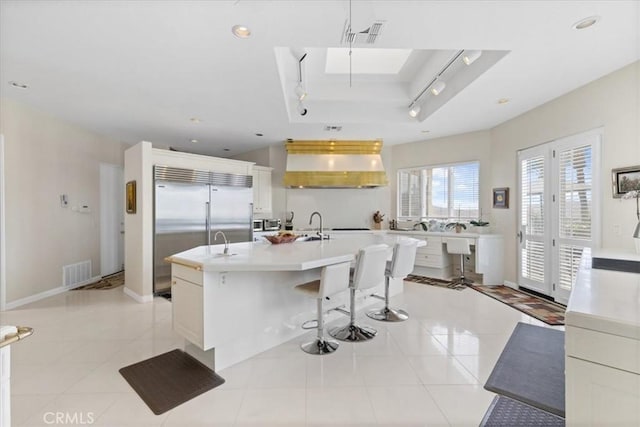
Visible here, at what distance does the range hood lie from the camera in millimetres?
5797

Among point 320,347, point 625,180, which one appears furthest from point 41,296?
point 625,180

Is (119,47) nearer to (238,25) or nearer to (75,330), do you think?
(238,25)

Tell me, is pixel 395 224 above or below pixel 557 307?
above

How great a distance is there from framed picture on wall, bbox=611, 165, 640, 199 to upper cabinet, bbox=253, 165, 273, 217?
17.7ft

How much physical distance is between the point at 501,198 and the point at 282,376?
4.65 metres

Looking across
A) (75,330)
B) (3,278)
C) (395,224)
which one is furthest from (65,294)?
(395,224)

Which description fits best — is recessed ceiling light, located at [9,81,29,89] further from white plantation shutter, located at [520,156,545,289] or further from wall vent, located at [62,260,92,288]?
white plantation shutter, located at [520,156,545,289]

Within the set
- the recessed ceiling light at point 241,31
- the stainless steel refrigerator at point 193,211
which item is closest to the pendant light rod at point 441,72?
the recessed ceiling light at point 241,31

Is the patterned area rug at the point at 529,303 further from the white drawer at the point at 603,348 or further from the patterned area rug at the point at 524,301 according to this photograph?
the white drawer at the point at 603,348

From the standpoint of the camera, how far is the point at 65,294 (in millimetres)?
4391

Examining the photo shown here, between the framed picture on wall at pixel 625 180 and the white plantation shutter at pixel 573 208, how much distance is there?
35 centimetres

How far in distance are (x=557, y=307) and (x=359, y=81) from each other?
419 centimetres

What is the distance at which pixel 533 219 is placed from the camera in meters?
4.39

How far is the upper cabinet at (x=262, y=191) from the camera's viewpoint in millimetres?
6047
